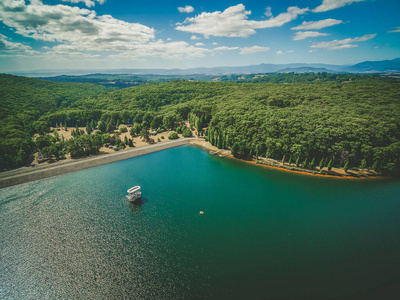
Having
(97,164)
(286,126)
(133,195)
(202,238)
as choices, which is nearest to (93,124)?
(97,164)

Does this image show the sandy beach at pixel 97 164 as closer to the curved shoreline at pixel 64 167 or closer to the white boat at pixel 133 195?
the curved shoreline at pixel 64 167

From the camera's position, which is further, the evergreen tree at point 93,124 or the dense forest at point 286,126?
the evergreen tree at point 93,124

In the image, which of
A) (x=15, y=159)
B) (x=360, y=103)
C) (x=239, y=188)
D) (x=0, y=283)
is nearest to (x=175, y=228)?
(x=239, y=188)

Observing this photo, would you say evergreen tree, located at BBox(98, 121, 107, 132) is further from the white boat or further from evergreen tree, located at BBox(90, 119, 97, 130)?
the white boat

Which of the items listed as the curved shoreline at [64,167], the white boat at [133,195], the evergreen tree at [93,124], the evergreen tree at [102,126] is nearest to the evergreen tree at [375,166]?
the white boat at [133,195]

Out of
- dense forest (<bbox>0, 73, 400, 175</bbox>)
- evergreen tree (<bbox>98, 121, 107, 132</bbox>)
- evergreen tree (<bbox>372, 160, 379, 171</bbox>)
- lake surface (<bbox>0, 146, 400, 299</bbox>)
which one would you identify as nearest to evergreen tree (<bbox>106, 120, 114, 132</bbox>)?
dense forest (<bbox>0, 73, 400, 175</bbox>)

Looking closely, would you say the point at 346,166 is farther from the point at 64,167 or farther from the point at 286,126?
the point at 64,167
